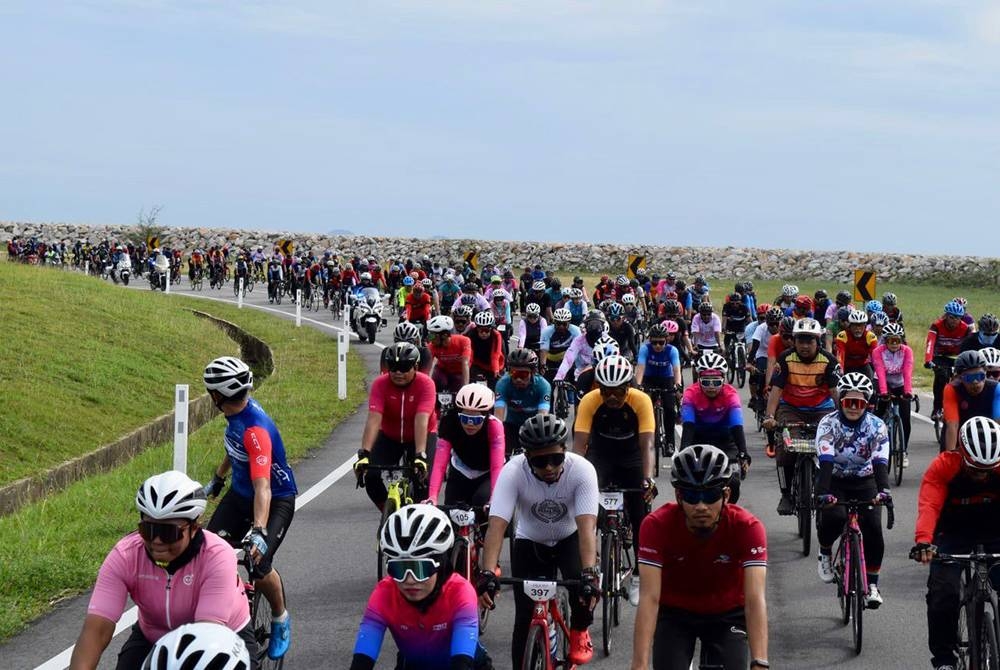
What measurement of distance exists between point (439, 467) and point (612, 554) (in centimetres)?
136

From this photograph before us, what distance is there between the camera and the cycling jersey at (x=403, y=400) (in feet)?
37.0

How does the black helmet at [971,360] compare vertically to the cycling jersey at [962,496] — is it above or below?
above

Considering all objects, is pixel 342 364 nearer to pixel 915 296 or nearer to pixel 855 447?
pixel 855 447

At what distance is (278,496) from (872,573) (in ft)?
14.3

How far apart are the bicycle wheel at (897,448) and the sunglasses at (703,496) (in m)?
10.6

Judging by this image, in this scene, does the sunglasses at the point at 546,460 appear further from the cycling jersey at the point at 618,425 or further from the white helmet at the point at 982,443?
the cycling jersey at the point at 618,425

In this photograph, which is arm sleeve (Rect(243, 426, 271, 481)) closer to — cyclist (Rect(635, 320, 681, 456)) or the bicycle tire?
the bicycle tire

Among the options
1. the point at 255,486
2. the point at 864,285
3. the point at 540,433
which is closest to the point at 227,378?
the point at 255,486

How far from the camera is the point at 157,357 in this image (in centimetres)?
2908

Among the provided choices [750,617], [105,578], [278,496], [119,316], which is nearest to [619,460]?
[278,496]

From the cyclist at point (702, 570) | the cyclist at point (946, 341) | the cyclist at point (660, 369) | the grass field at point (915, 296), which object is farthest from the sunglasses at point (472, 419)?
the grass field at point (915, 296)

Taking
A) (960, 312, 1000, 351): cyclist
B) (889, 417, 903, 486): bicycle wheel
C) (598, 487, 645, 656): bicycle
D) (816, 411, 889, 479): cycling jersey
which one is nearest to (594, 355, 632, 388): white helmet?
(598, 487, 645, 656): bicycle

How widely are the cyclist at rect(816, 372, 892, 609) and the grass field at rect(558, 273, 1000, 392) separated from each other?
921 inches

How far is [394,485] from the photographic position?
426 inches
